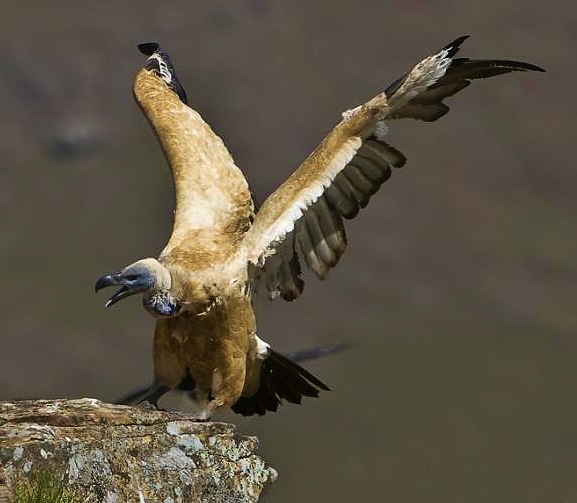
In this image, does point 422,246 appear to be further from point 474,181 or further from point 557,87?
point 557,87

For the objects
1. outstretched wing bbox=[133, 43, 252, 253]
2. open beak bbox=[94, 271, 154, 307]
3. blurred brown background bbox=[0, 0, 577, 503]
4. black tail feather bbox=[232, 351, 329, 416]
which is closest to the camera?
open beak bbox=[94, 271, 154, 307]

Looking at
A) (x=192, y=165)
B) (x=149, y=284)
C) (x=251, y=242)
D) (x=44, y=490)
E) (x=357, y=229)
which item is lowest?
(x=357, y=229)

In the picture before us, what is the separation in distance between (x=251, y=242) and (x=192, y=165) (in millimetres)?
1449

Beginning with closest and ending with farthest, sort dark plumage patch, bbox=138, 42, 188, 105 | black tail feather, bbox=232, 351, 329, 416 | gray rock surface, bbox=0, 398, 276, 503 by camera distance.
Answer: gray rock surface, bbox=0, 398, 276, 503 → black tail feather, bbox=232, 351, 329, 416 → dark plumage patch, bbox=138, 42, 188, 105

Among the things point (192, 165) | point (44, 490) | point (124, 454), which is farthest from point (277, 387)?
point (44, 490)

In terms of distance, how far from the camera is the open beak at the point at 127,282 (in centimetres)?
1211

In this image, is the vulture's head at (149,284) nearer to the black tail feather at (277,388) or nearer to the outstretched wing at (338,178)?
the outstretched wing at (338,178)

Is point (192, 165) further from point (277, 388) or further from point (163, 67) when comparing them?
point (163, 67)

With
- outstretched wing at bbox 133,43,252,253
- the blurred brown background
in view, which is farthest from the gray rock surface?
the blurred brown background

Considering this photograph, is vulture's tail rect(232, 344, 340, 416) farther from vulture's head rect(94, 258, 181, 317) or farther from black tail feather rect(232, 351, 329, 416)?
vulture's head rect(94, 258, 181, 317)

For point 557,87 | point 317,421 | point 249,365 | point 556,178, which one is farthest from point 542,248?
point 249,365

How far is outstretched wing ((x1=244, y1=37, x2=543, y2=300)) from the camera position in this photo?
1391cm

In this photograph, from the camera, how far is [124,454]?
1065cm

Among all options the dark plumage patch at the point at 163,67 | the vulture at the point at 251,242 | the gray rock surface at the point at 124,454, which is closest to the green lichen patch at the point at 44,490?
the gray rock surface at the point at 124,454
